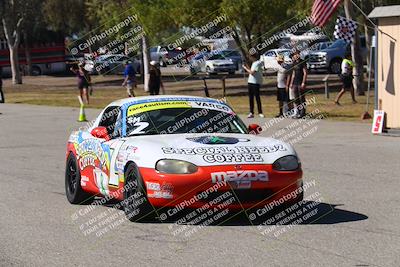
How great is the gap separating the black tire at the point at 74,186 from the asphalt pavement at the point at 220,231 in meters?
0.19

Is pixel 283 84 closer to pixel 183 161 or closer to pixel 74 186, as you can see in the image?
pixel 74 186

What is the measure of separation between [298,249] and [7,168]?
8.51 m

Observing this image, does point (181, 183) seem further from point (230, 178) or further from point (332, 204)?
point (332, 204)

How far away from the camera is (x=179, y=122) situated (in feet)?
32.4

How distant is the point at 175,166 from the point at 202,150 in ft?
1.15

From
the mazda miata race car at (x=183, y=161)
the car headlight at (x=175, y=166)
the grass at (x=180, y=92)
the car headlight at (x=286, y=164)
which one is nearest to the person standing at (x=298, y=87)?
the grass at (x=180, y=92)

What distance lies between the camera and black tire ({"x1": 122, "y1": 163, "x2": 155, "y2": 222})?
8727 mm

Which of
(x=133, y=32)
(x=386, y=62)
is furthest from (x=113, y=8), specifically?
(x=386, y=62)

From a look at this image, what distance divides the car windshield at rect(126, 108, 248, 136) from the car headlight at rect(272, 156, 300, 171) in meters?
1.24

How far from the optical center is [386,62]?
20.9 meters

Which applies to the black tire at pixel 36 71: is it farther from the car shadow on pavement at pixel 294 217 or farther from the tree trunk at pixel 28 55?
the car shadow on pavement at pixel 294 217

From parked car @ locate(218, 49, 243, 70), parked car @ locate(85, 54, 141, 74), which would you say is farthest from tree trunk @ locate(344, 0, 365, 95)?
parked car @ locate(218, 49, 243, 70)

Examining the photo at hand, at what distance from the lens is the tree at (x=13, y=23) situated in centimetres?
5812

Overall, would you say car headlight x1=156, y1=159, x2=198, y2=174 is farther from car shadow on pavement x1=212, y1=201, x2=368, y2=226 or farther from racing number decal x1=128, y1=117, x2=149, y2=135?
racing number decal x1=128, y1=117, x2=149, y2=135
